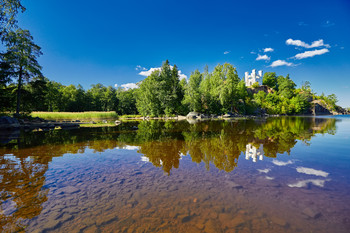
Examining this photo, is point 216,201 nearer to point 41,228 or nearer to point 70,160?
point 41,228

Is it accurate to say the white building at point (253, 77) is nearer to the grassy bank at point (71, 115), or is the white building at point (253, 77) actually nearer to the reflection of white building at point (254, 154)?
the grassy bank at point (71, 115)

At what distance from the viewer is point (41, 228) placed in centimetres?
335

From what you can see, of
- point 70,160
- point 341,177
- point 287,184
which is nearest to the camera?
point 287,184

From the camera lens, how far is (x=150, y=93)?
60.2 metres

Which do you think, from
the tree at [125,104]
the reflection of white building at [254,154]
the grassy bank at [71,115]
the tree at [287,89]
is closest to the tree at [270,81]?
the tree at [287,89]

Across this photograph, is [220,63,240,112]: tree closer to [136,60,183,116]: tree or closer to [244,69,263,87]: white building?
[136,60,183,116]: tree

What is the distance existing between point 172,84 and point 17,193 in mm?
61185

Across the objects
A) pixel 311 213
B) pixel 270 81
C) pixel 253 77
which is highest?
pixel 253 77

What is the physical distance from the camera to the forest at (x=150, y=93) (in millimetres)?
25344

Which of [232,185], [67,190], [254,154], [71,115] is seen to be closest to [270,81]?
[71,115]

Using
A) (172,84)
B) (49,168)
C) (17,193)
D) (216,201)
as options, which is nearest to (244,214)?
(216,201)

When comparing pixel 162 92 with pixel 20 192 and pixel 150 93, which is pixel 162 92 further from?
pixel 20 192

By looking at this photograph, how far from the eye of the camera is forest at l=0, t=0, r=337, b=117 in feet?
83.1

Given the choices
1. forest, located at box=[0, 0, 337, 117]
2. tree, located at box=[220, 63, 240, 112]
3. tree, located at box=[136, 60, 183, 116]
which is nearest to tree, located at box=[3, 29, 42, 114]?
forest, located at box=[0, 0, 337, 117]
